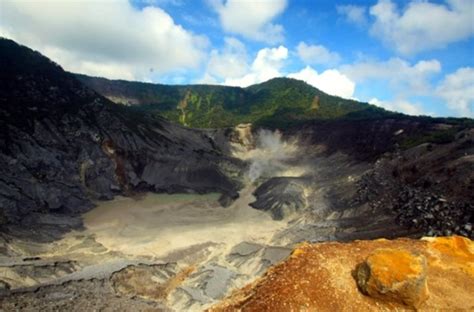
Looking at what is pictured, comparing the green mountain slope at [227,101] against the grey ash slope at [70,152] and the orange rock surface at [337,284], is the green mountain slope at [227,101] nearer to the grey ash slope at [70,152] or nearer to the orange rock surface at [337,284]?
the grey ash slope at [70,152]

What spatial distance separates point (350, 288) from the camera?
44.4 ft

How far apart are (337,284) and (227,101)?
147m

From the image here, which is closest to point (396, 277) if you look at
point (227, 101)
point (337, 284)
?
point (337, 284)

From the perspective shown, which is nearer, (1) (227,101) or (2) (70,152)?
(2) (70,152)

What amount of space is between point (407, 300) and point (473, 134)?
43960 millimetres

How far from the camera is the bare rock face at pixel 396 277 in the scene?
1273 cm

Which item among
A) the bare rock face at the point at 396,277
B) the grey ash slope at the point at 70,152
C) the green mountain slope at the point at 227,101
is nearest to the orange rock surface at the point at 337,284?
the bare rock face at the point at 396,277

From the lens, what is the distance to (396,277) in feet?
42.0

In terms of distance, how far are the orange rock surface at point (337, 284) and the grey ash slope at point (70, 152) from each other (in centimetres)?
3280

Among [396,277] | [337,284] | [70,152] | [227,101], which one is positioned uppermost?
[227,101]

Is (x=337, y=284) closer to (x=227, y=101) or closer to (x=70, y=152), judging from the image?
(x=70, y=152)

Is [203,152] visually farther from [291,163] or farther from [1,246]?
[1,246]

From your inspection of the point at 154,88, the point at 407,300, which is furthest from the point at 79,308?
the point at 154,88

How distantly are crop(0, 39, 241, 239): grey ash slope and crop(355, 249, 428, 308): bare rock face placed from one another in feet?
117
